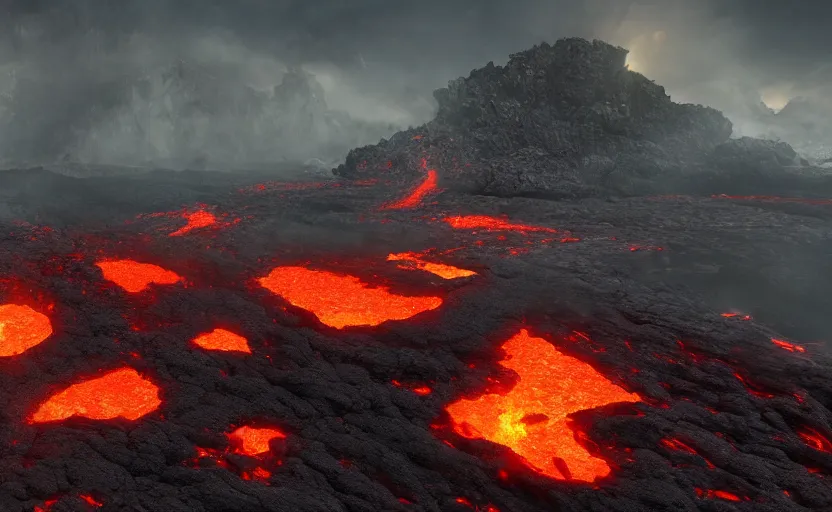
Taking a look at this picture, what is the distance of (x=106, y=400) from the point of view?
1280 centimetres

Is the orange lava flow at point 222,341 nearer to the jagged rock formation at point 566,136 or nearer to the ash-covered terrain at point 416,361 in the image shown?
the ash-covered terrain at point 416,361

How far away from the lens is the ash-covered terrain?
426 inches

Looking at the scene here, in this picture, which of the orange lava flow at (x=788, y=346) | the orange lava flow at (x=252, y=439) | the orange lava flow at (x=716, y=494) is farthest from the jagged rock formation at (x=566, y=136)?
the orange lava flow at (x=252, y=439)

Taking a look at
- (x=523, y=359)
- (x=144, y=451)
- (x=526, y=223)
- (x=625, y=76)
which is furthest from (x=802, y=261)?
(x=625, y=76)

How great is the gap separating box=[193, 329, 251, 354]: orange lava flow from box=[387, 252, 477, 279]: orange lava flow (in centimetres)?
1001

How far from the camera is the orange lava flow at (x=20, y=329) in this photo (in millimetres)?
14820

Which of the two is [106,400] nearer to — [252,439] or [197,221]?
[252,439]

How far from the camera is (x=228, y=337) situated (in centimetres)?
1634

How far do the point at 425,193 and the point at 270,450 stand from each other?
35606 mm

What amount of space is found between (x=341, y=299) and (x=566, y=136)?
4260 cm

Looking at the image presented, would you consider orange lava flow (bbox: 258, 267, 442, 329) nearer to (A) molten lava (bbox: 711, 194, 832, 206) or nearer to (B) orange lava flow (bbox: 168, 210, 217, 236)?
(B) orange lava flow (bbox: 168, 210, 217, 236)

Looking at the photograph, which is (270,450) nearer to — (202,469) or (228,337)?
(202,469)

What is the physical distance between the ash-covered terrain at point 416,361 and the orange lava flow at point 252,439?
51 mm

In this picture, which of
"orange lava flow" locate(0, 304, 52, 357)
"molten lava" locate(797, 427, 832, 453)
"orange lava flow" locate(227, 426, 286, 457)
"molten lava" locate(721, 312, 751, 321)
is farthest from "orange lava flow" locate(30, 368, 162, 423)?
"molten lava" locate(721, 312, 751, 321)
